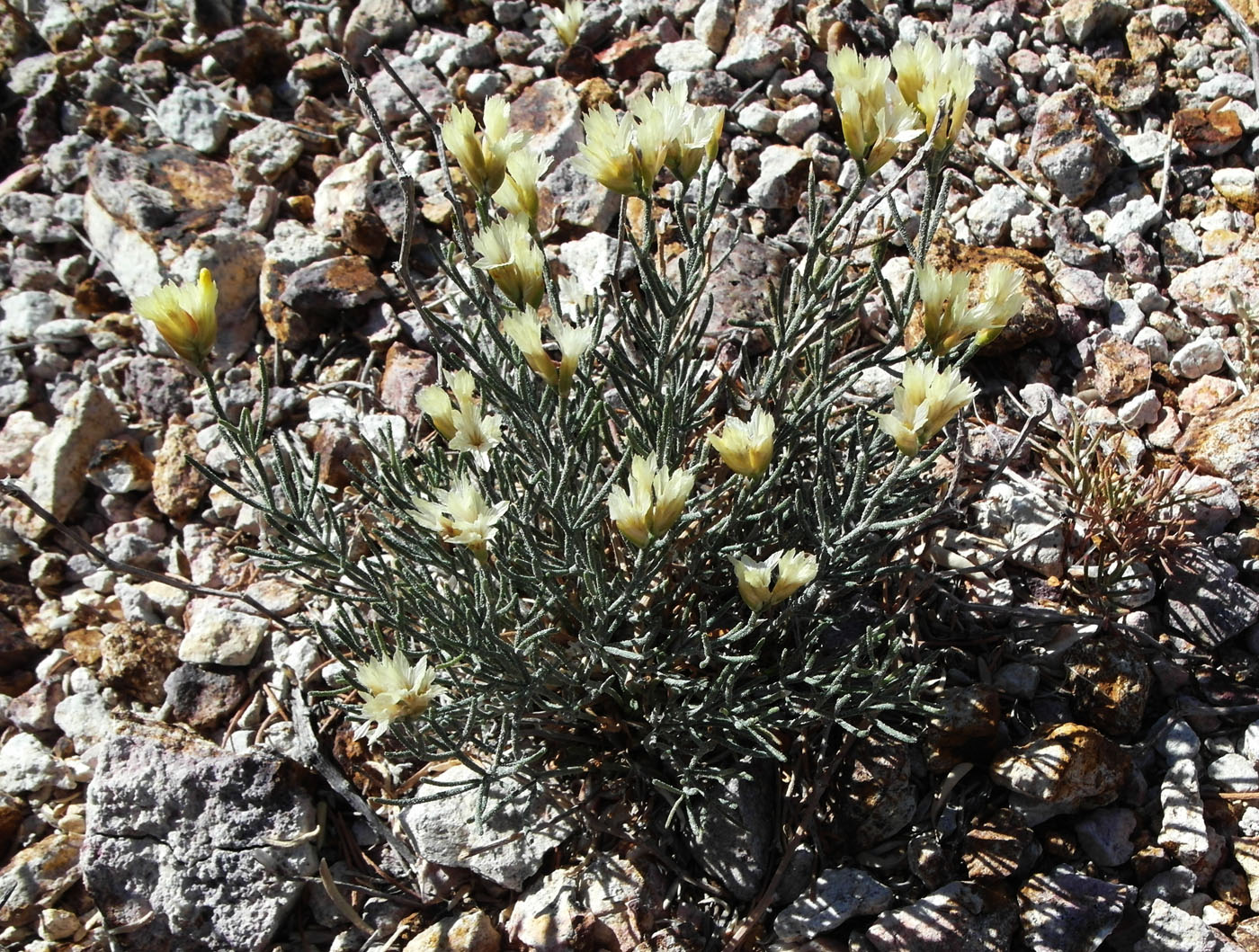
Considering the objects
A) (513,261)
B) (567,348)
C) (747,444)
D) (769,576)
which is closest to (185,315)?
(513,261)

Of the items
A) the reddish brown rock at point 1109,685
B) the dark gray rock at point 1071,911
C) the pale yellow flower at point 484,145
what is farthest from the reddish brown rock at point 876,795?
the pale yellow flower at point 484,145

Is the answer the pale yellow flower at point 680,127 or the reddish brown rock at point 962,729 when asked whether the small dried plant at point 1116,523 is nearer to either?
the reddish brown rock at point 962,729

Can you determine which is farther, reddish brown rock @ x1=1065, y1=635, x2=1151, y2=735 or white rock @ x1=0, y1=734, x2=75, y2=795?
white rock @ x1=0, y1=734, x2=75, y2=795

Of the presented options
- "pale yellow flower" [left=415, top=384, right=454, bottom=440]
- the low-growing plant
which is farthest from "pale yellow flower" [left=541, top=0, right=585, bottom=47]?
"pale yellow flower" [left=415, top=384, right=454, bottom=440]

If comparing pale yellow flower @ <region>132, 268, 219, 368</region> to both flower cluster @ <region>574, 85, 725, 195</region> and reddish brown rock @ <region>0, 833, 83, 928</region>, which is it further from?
reddish brown rock @ <region>0, 833, 83, 928</region>

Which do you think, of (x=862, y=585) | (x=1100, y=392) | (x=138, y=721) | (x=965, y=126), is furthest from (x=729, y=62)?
(x=138, y=721)

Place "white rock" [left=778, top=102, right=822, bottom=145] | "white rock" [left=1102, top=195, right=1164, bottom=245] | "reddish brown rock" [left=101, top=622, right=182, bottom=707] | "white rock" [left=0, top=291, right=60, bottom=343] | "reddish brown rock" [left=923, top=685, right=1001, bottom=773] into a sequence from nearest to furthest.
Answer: "reddish brown rock" [left=923, top=685, right=1001, bottom=773] → "reddish brown rock" [left=101, top=622, right=182, bottom=707] → "white rock" [left=1102, top=195, right=1164, bottom=245] → "white rock" [left=778, top=102, right=822, bottom=145] → "white rock" [left=0, top=291, right=60, bottom=343]

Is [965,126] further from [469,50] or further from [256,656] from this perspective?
[256,656]
